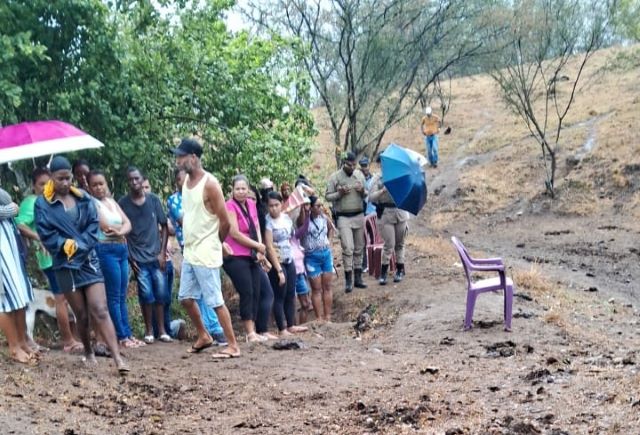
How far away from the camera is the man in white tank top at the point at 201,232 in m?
6.57

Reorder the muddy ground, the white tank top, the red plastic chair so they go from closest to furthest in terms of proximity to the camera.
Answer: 1. the muddy ground
2. the white tank top
3. the red plastic chair

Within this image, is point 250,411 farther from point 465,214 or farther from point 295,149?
point 465,214

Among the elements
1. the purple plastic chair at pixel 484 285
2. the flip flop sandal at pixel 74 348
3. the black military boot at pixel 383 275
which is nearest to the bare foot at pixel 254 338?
the flip flop sandal at pixel 74 348

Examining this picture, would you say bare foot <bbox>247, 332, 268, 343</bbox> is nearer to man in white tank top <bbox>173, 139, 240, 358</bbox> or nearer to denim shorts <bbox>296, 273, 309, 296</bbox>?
man in white tank top <bbox>173, 139, 240, 358</bbox>

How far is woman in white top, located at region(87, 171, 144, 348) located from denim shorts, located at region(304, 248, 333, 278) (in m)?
2.47

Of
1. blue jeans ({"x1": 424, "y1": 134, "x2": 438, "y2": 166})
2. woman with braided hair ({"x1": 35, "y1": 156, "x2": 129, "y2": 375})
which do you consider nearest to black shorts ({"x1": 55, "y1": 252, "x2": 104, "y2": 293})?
woman with braided hair ({"x1": 35, "y1": 156, "x2": 129, "y2": 375})

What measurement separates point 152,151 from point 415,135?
952 inches

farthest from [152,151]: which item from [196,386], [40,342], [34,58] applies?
[196,386]

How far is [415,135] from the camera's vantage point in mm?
32250

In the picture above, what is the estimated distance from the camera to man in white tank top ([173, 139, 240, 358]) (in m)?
6.57

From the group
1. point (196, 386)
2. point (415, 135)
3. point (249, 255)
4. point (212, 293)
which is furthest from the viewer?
point (415, 135)

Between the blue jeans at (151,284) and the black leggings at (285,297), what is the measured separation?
1153 mm

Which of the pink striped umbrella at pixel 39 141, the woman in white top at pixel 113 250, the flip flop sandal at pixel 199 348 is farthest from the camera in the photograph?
the flip flop sandal at pixel 199 348

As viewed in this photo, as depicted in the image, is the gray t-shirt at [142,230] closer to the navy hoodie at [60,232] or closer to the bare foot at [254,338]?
the bare foot at [254,338]
